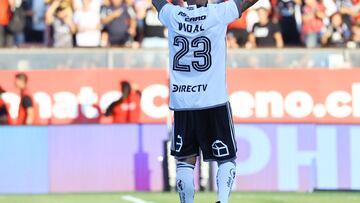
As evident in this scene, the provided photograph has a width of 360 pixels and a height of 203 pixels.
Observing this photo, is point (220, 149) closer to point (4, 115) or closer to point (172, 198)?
point (172, 198)

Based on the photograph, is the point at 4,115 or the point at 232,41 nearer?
the point at 4,115

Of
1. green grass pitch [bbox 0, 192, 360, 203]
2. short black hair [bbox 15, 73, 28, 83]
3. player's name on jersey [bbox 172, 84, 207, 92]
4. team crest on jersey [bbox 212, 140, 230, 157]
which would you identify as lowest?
green grass pitch [bbox 0, 192, 360, 203]

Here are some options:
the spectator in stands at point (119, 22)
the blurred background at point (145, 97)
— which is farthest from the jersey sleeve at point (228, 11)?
the spectator in stands at point (119, 22)

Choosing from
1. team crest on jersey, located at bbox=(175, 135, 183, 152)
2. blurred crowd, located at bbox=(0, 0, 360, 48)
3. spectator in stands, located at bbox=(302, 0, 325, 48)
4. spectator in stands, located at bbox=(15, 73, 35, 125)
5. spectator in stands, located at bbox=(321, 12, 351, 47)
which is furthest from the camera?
spectator in stands, located at bbox=(321, 12, 351, 47)

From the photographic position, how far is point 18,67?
1947cm

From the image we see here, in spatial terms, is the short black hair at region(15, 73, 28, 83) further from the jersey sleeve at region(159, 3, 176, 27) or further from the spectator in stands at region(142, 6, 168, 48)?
the jersey sleeve at region(159, 3, 176, 27)

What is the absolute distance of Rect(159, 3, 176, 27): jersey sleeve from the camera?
31.1ft

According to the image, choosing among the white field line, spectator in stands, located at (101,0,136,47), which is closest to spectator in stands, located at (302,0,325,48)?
spectator in stands, located at (101,0,136,47)

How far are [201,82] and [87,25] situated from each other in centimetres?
1082

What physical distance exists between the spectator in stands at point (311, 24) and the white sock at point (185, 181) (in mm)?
11419

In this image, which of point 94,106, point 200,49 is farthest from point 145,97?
point 200,49

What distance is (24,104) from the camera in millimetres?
18859

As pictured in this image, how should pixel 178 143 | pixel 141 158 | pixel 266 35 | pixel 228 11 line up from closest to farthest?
Result: 1. pixel 228 11
2. pixel 178 143
3. pixel 141 158
4. pixel 266 35

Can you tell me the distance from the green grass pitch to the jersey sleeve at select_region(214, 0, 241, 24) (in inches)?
193
